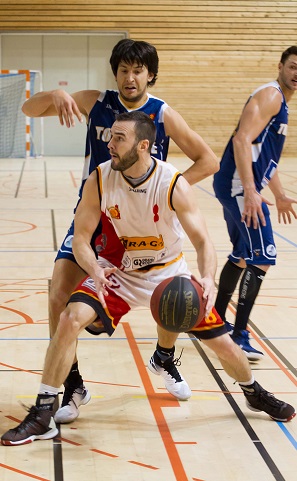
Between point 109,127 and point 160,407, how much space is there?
62.6 inches

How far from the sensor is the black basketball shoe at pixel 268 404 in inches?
160

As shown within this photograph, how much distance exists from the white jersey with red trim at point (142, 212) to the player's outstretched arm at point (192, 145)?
0.40 metres

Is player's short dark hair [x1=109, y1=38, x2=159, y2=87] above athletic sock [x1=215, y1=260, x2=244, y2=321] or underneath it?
above

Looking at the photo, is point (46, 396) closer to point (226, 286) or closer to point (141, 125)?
point (141, 125)

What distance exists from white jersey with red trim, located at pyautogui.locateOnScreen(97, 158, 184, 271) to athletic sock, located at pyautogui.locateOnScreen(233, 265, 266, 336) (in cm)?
129

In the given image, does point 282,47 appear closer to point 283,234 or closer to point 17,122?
point 17,122

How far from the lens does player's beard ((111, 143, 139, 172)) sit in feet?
12.6

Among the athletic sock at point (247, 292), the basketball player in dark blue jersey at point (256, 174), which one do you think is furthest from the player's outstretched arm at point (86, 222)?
the athletic sock at point (247, 292)

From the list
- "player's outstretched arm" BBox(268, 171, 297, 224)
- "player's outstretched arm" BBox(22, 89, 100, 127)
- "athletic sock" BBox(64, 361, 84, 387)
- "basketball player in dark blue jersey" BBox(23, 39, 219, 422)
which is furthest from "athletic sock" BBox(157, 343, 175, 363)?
"player's outstretched arm" BBox(268, 171, 297, 224)

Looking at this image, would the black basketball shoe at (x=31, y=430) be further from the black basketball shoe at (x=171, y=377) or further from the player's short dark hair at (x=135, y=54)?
the player's short dark hair at (x=135, y=54)

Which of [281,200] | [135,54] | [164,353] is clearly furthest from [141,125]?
[281,200]

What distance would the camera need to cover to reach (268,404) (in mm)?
4070

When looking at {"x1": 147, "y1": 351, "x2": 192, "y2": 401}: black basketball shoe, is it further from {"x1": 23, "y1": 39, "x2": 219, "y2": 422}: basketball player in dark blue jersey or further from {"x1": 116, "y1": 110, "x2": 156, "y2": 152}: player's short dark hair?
{"x1": 116, "y1": 110, "x2": 156, "y2": 152}: player's short dark hair

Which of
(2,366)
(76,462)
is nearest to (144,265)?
(76,462)
